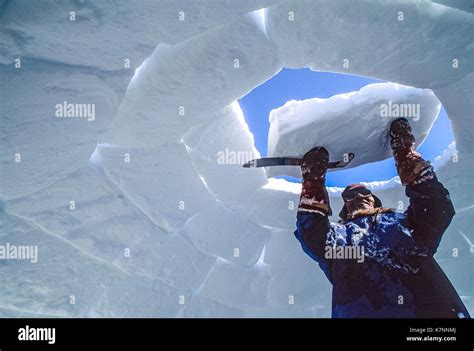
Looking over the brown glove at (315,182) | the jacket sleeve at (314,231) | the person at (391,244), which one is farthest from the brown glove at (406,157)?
the jacket sleeve at (314,231)

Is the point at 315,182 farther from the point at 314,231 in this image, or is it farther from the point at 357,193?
the point at 357,193

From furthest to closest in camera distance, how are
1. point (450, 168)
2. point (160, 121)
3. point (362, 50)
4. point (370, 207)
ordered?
point (450, 168)
point (370, 207)
point (160, 121)
point (362, 50)

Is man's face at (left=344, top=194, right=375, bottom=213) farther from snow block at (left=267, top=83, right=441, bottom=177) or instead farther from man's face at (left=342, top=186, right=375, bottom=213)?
snow block at (left=267, top=83, right=441, bottom=177)

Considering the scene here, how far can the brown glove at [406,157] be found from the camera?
4016 millimetres

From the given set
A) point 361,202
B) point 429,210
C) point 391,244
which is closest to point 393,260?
point 391,244

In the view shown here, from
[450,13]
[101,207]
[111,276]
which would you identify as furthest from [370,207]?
[111,276]

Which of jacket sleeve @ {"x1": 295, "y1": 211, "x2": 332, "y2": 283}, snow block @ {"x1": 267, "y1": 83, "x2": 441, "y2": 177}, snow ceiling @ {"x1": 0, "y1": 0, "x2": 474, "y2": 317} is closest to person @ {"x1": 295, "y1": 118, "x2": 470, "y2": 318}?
jacket sleeve @ {"x1": 295, "y1": 211, "x2": 332, "y2": 283}

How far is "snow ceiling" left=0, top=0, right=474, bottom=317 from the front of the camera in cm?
320

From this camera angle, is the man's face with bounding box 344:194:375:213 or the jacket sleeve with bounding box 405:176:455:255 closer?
the jacket sleeve with bounding box 405:176:455:255

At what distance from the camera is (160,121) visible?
13.6ft

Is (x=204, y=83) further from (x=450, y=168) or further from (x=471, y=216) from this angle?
(x=471, y=216)

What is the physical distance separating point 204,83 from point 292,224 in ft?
10.0

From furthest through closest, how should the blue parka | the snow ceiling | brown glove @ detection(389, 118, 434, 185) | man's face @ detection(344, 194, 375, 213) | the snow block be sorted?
man's face @ detection(344, 194, 375, 213), the snow block, brown glove @ detection(389, 118, 434, 185), the blue parka, the snow ceiling

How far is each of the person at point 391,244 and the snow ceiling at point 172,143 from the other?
100 centimetres
